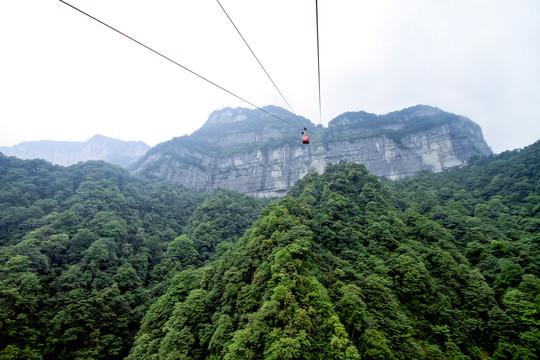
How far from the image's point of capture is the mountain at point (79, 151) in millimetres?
122406

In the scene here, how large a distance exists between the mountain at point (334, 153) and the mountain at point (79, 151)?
45.8 metres

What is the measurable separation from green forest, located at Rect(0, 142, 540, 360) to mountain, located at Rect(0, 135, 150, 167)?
346 ft

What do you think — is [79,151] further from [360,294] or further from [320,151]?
[360,294]

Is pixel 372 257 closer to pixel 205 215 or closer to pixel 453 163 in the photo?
pixel 205 215

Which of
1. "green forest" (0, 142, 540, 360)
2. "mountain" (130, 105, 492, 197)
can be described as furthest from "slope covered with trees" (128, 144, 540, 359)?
"mountain" (130, 105, 492, 197)

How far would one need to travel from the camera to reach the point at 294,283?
15.4m

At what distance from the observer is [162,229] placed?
44.4m

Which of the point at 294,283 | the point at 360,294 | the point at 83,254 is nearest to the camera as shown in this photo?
the point at 294,283

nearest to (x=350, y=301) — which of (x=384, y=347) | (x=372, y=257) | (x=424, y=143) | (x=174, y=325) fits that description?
(x=384, y=347)

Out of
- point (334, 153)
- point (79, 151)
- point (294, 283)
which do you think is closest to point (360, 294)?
point (294, 283)

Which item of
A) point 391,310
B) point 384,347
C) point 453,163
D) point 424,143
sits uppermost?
point 424,143

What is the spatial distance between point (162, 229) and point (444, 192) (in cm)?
5241

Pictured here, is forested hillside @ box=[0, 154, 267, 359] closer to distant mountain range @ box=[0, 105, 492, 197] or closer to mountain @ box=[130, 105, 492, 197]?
mountain @ box=[130, 105, 492, 197]

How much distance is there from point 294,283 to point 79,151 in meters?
157
